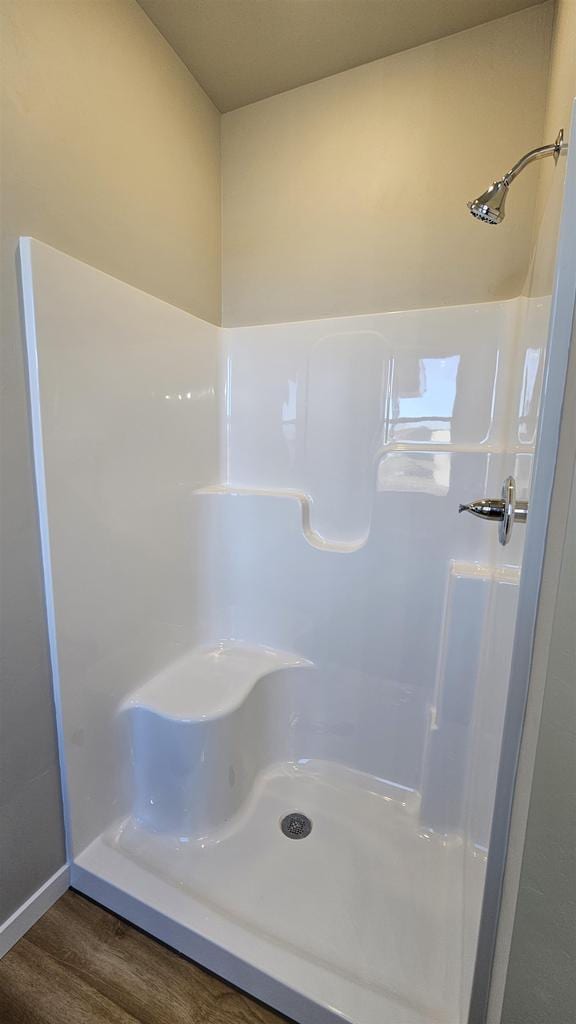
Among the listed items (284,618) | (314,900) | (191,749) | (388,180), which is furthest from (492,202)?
(314,900)

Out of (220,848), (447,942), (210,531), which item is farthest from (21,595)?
(447,942)

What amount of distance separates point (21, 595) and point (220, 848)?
0.98m

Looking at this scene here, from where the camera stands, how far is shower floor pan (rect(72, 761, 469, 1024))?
917 mm

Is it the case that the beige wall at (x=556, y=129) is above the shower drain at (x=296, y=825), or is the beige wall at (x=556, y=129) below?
above

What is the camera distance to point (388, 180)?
55.3 inches

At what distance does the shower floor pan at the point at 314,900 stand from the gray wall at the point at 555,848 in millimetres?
625

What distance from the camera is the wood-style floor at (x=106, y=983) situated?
92cm

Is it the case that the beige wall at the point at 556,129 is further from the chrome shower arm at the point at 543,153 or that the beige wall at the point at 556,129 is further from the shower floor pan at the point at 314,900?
the shower floor pan at the point at 314,900

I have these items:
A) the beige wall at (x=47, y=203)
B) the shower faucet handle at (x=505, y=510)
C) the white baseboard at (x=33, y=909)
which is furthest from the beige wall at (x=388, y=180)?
the white baseboard at (x=33, y=909)

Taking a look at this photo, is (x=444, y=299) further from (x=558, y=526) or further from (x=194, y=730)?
(x=194, y=730)

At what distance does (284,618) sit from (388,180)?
163cm

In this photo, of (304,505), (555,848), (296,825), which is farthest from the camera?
(304,505)

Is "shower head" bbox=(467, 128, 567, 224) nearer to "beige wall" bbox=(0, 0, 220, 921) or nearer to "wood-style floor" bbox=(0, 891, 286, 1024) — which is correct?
"beige wall" bbox=(0, 0, 220, 921)

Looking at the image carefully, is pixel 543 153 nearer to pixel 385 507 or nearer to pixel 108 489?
pixel 385 507
